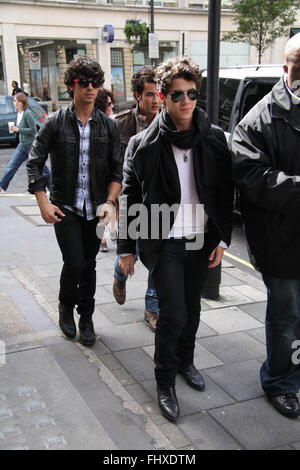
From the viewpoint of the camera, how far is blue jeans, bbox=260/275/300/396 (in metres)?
2.89

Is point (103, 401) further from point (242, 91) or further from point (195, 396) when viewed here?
point (242, 91)

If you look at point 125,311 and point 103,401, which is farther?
point 125,311

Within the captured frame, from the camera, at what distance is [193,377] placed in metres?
3.25

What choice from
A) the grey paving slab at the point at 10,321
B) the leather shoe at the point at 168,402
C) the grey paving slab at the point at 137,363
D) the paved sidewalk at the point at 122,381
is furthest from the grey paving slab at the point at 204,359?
the grey paving slab at the point at 10,321

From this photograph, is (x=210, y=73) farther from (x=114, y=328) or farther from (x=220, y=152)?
(x=114, y=328)

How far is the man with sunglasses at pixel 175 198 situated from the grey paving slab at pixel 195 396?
5.3 inches

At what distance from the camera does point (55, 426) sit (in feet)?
9.07

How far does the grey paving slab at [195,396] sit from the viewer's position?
3.02 meters

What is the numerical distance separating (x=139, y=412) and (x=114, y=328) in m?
1.15

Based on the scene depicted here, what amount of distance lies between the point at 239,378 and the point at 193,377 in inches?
12.5

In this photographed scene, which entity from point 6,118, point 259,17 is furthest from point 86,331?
point 259,17

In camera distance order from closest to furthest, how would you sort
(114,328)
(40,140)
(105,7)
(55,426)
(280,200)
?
(280,200) < (55,426) < (40,140) < (114,328) < (105,7)

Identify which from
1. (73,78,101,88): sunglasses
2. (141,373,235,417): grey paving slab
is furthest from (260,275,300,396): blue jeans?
(73,78,101,88): sunglasses

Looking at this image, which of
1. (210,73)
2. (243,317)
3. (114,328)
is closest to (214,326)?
(243,317)
